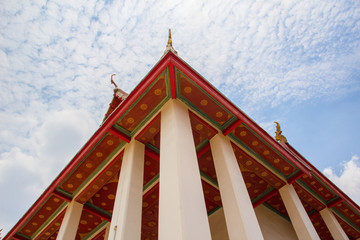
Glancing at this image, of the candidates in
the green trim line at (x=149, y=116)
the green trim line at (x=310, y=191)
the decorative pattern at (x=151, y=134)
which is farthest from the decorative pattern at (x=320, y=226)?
the green trim line at (x=149, y=116)

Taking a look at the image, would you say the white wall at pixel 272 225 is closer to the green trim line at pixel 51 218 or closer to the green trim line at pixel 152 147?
the green trim line at pixel 152 147

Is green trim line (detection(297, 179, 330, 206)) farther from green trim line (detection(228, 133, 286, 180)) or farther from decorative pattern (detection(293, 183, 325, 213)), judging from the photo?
green trim line (detection(228, 133, 286, 180))

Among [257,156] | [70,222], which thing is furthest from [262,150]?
A: [70,222]

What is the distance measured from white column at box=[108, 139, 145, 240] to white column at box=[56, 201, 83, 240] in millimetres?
2072

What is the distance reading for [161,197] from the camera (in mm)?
3178

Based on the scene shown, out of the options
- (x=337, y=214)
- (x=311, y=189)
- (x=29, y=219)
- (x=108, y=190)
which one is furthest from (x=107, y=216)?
(x=337, y=214)

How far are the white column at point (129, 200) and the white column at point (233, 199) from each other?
1359 mm

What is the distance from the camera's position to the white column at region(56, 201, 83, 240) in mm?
5230

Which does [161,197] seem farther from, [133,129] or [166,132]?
[133,129]

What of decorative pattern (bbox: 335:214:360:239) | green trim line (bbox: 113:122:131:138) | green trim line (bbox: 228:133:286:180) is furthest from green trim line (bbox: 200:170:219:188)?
decorative pattern (bbox: 335:214:360:239)

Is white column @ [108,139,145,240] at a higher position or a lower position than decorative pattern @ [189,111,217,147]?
lower

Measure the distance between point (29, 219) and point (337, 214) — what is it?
9.04 meters

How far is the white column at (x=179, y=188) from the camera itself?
2.70 meters

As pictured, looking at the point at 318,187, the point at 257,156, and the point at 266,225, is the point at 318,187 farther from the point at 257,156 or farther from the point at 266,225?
the point at 257,156
